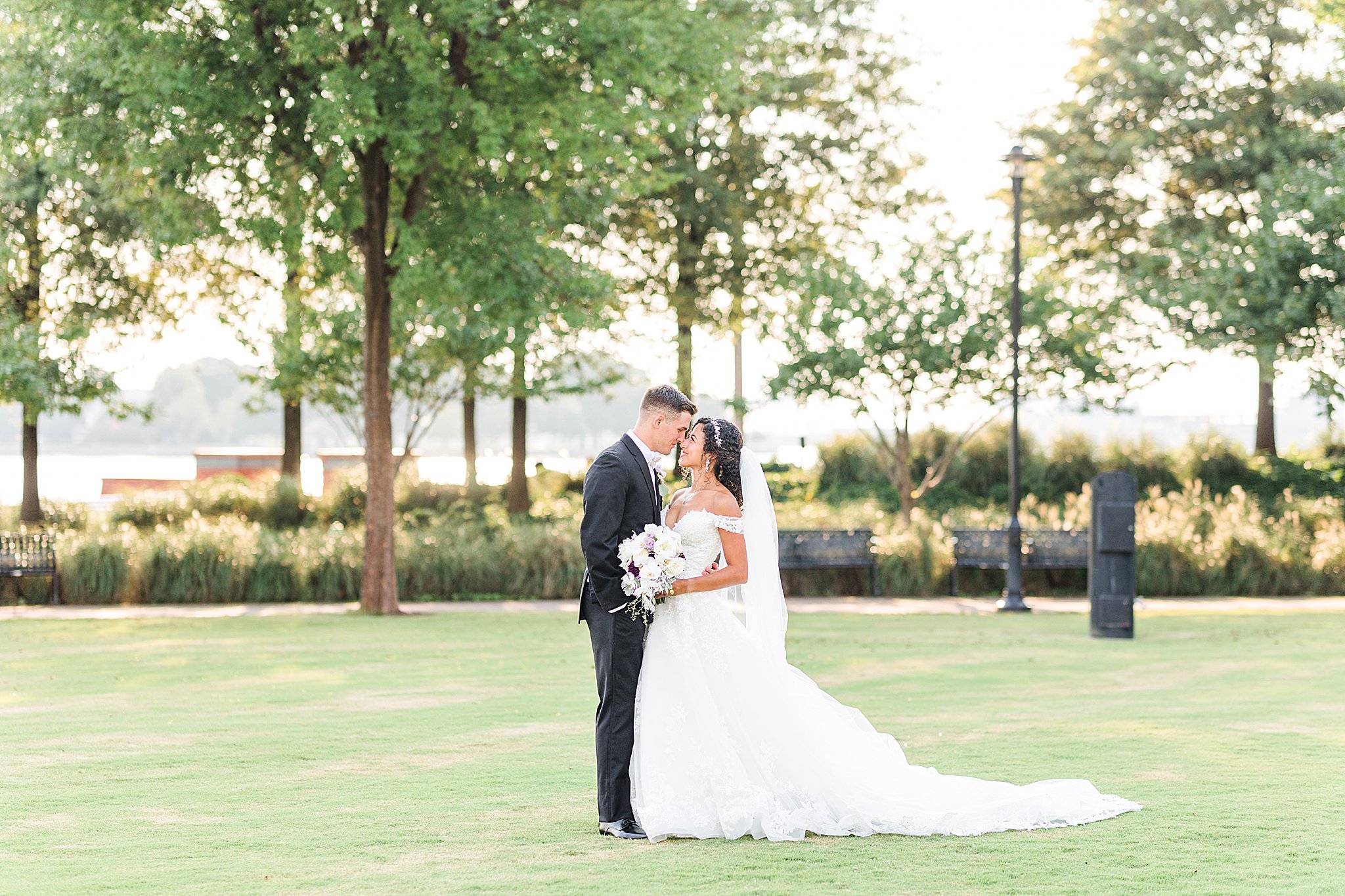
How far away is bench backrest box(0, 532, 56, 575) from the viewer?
2111 centimetres

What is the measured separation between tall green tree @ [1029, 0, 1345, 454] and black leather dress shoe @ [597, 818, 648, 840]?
88.5 ft

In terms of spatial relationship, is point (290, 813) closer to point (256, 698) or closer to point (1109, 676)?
point (256, 698)

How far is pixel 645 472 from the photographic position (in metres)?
7.18

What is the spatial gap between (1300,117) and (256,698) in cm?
3000

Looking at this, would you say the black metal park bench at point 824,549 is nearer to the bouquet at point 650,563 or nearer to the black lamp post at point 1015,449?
the black lamp post at point 1015,449

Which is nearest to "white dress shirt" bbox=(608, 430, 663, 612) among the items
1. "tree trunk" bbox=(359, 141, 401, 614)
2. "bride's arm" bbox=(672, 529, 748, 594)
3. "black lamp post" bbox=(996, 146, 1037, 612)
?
"bride's arm" bbox=(672, 529, 748, 594)

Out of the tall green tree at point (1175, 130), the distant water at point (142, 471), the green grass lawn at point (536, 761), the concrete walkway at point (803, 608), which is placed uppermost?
the tall green tree at point (1175, 130)

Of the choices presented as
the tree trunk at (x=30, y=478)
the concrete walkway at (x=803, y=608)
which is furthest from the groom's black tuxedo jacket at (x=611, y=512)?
Answer: the tree trunk at (x=30, y=478)

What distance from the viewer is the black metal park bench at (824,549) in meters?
22.1

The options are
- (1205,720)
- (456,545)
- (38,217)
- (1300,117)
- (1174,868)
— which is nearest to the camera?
(1174,868)

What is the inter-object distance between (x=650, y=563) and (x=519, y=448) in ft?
82.6

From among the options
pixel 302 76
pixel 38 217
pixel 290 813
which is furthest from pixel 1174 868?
pixel 38 217

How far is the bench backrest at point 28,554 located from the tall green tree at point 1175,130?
72.2ft

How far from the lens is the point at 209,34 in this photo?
59.4 ft
